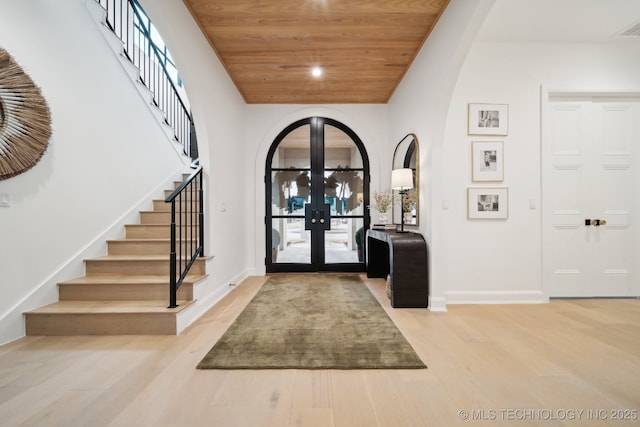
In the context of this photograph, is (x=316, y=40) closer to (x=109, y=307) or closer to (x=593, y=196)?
(x=109, y=307)

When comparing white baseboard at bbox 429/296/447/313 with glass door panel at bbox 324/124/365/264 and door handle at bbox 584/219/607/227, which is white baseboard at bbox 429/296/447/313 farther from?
door handle at bbox 584/219/607/227

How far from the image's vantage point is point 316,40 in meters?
2.92

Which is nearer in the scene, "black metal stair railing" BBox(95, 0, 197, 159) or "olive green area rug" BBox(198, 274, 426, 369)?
"olive green area rug" BBox(198, 274, 426, 369)

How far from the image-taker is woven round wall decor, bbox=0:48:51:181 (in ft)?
7.01

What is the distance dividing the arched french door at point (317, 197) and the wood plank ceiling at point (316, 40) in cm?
81

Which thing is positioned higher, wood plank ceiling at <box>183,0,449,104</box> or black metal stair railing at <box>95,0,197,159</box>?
black metal stair railing at <box>95,0,197,159</box>

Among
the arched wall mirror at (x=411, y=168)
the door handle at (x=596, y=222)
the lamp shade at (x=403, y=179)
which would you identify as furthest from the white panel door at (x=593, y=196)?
the lamp shade at (x=403, y=179)

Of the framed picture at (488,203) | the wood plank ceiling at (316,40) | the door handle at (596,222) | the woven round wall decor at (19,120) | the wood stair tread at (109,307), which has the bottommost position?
the wood stair tread at (109,307)

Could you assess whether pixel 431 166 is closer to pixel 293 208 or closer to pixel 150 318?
pixel 293 208

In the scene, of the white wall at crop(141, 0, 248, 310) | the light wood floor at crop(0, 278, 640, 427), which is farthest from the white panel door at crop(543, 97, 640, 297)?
the white wall at crop(141, 0, 248, 310)

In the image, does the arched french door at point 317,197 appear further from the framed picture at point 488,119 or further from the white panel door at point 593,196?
the white panel door at point 593,196

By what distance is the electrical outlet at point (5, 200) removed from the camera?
84.0 inches

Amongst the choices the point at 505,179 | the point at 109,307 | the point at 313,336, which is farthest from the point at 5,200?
the point at 505,179

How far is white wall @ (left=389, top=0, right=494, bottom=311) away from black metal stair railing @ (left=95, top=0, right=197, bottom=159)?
3.84m
